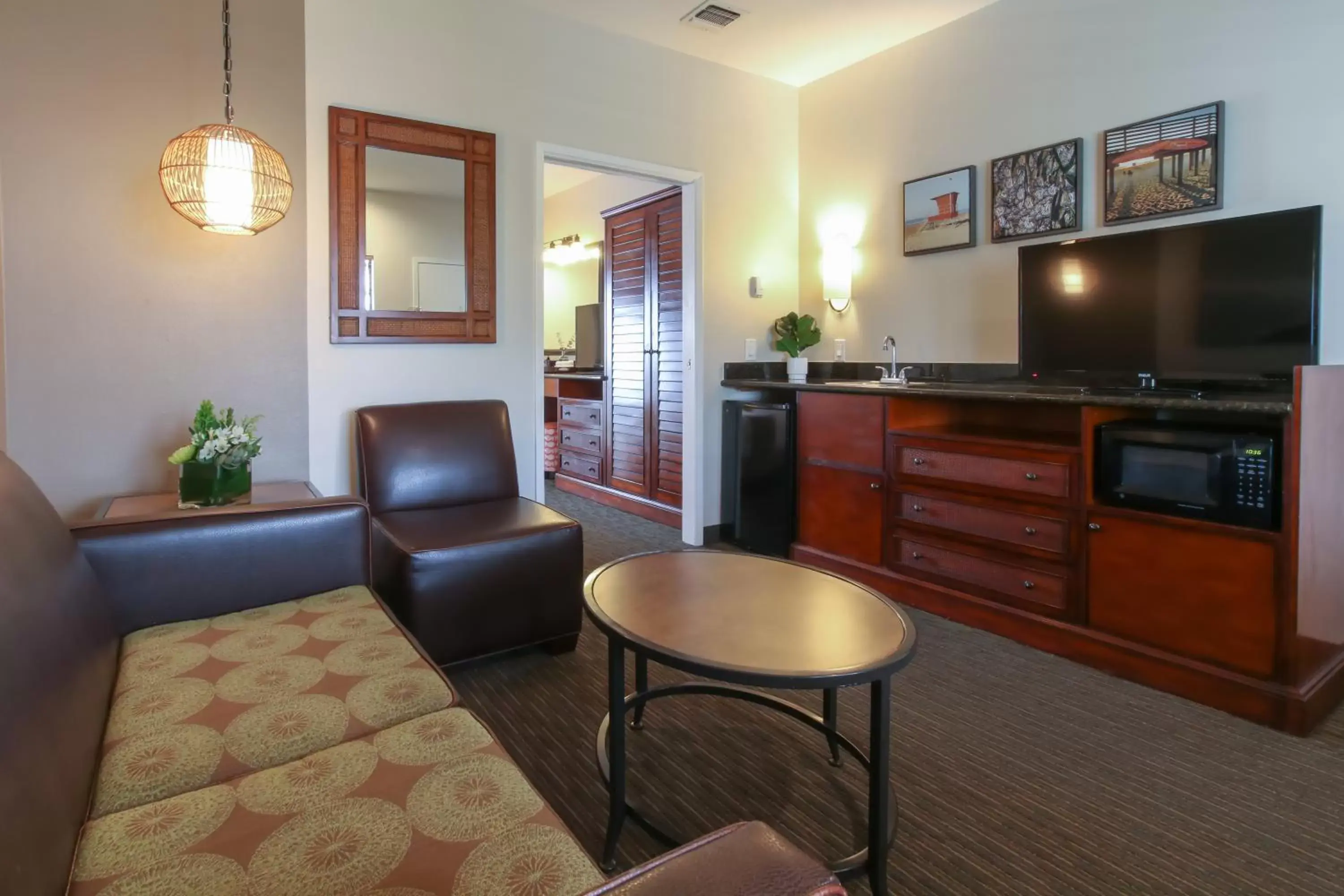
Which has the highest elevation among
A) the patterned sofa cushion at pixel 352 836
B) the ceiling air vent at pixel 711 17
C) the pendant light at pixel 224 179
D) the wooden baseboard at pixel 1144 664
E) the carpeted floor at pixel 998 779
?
the ceiling air vent at pixel 711 17

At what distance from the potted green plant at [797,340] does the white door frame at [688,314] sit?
0.50 m

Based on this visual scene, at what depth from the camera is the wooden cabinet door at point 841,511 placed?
3256 millimetres

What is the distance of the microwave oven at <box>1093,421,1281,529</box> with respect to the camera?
82.0 inches

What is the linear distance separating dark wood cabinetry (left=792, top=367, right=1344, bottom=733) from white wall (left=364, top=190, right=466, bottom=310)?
1.81 metres

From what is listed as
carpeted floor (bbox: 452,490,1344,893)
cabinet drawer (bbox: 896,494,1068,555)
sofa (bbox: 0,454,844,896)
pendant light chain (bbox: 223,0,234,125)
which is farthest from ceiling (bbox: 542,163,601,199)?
sofa (bbox: 0,454,844,896)

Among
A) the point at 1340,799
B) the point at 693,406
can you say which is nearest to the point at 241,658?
the point at 1340,799

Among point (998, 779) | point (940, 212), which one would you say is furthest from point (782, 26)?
point (998, 779)

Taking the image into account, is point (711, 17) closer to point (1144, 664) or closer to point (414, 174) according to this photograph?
point (414, 174)

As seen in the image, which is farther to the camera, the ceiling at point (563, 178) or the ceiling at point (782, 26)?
the ceiling at point (563, 178)

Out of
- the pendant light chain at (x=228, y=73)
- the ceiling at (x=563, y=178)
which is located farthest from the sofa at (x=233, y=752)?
the ceiling at (x=563, y=178)

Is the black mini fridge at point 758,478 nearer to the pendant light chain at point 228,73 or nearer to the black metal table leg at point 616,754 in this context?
the black metal table leg at point 616,754

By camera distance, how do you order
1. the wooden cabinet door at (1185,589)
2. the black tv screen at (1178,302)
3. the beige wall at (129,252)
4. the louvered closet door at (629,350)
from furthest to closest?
the louvered closet door at (629,350) < the beige wall at (129,252) < the black tv screen at (1178,302) < the wooden cabinet door at (1185,589)

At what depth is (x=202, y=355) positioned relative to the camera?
8.87 ft

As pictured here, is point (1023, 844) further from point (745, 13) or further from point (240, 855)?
point (745, 13)
